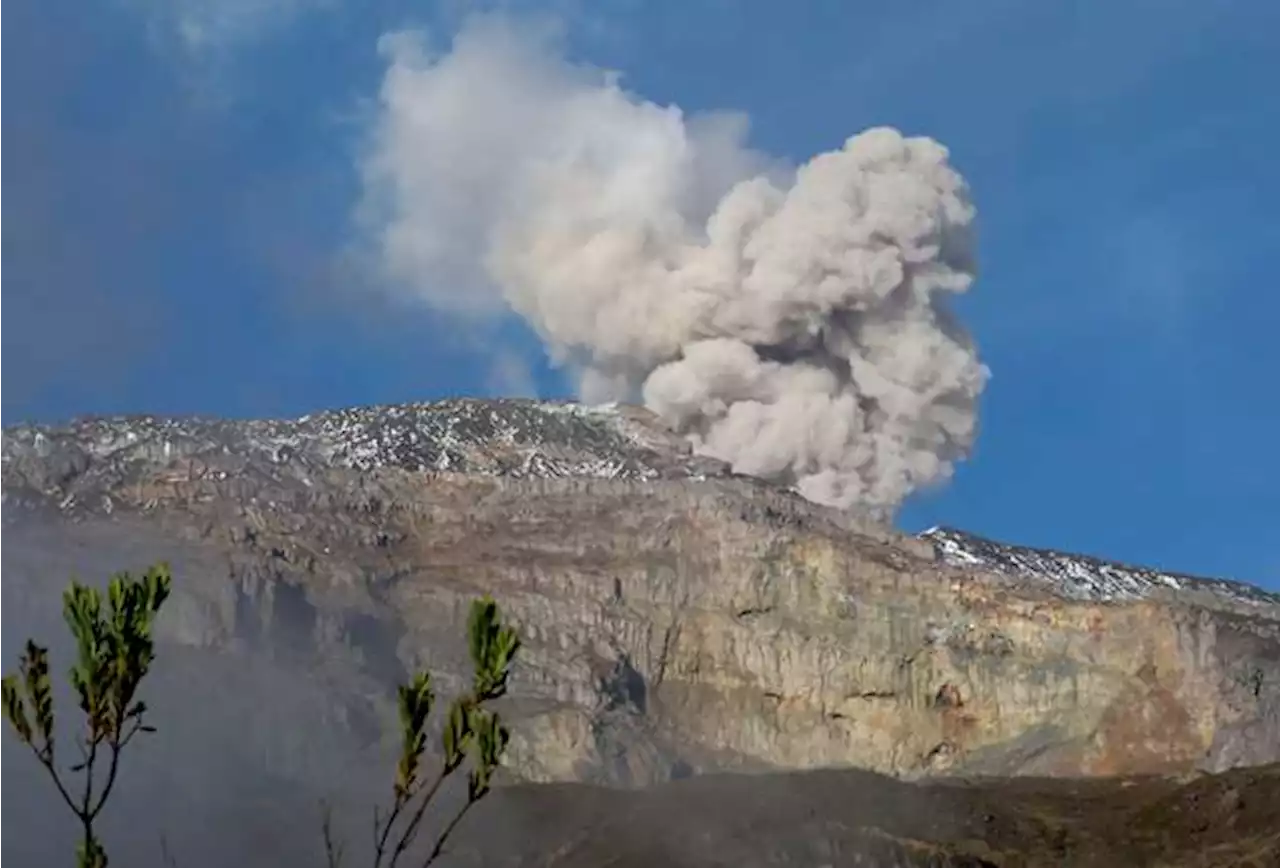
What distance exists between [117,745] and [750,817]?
178 meters

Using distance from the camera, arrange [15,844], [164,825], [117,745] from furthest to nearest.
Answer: [164,825] → [15,844] → [117,745]

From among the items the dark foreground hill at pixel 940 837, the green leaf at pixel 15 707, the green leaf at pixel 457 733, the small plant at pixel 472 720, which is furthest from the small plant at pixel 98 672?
the dark foreground hill at pixel 940 837

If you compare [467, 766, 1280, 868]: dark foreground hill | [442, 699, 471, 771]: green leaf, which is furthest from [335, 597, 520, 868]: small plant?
[467, 766, 1280, 868]: dark foreground hill

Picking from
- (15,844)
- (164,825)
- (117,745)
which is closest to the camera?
(117,745)

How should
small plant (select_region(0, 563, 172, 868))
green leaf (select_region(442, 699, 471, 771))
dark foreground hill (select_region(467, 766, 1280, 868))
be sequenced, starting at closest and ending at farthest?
small plant (select_region(0, 563, 172, 868)), green leaf (select_region(442, 699, 471, 771)), dark foreground hill (select_region(467, 766, 1280, 868))

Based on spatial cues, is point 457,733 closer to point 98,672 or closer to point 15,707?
point 98,672

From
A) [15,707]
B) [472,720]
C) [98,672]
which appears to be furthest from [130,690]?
[472,720]

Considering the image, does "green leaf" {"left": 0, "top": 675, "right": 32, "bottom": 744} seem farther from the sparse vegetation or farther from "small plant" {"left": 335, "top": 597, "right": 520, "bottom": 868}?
"small plant" {"left": 335, "top": 597, "right": 520, "bottom": 868}

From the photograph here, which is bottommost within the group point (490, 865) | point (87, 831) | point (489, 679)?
point (87, 831)

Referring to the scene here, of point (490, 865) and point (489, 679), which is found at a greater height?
point (490, 865)

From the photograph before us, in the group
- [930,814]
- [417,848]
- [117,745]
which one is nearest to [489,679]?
[117,745]

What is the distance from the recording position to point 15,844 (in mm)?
181500

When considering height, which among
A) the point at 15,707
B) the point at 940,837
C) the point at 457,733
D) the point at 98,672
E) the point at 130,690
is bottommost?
the point at 457,733

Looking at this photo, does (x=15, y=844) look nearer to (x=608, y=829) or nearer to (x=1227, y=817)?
(x=608, y=829)
